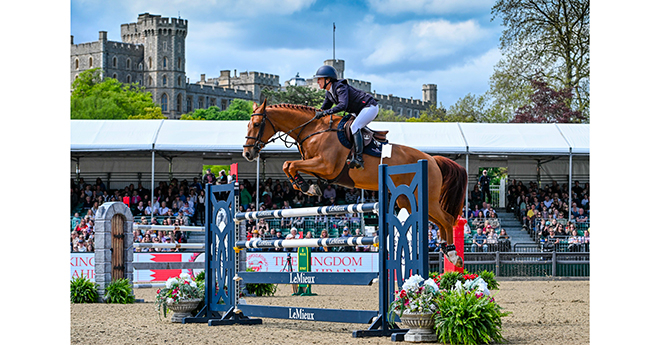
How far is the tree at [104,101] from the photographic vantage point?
189 ft

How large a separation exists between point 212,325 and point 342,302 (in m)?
3.48

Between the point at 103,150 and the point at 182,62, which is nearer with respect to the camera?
the point at 103,150

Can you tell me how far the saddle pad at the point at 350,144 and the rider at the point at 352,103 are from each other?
0.29 feet

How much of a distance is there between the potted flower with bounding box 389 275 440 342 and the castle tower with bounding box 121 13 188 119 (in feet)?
300

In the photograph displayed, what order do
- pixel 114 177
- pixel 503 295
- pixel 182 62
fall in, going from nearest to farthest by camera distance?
pixel 503 295, pixel 114 177, pixel 182 62

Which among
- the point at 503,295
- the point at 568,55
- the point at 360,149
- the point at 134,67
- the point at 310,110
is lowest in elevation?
the point at 503,295

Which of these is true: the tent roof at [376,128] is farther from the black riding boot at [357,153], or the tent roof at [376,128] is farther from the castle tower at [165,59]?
the castle tower at [165,59]

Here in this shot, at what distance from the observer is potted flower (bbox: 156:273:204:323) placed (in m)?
6.88

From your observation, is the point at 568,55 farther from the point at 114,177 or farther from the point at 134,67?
the point at 134,67

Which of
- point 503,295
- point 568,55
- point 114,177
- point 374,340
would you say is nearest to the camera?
point 374,340

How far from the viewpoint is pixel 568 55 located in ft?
96.9

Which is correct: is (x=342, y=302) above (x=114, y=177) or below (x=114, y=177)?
below

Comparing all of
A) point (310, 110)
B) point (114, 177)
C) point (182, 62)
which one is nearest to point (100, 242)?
point (310, 110)

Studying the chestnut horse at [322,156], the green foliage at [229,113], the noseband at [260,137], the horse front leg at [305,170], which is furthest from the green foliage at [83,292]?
the green foliage at [229,113]
